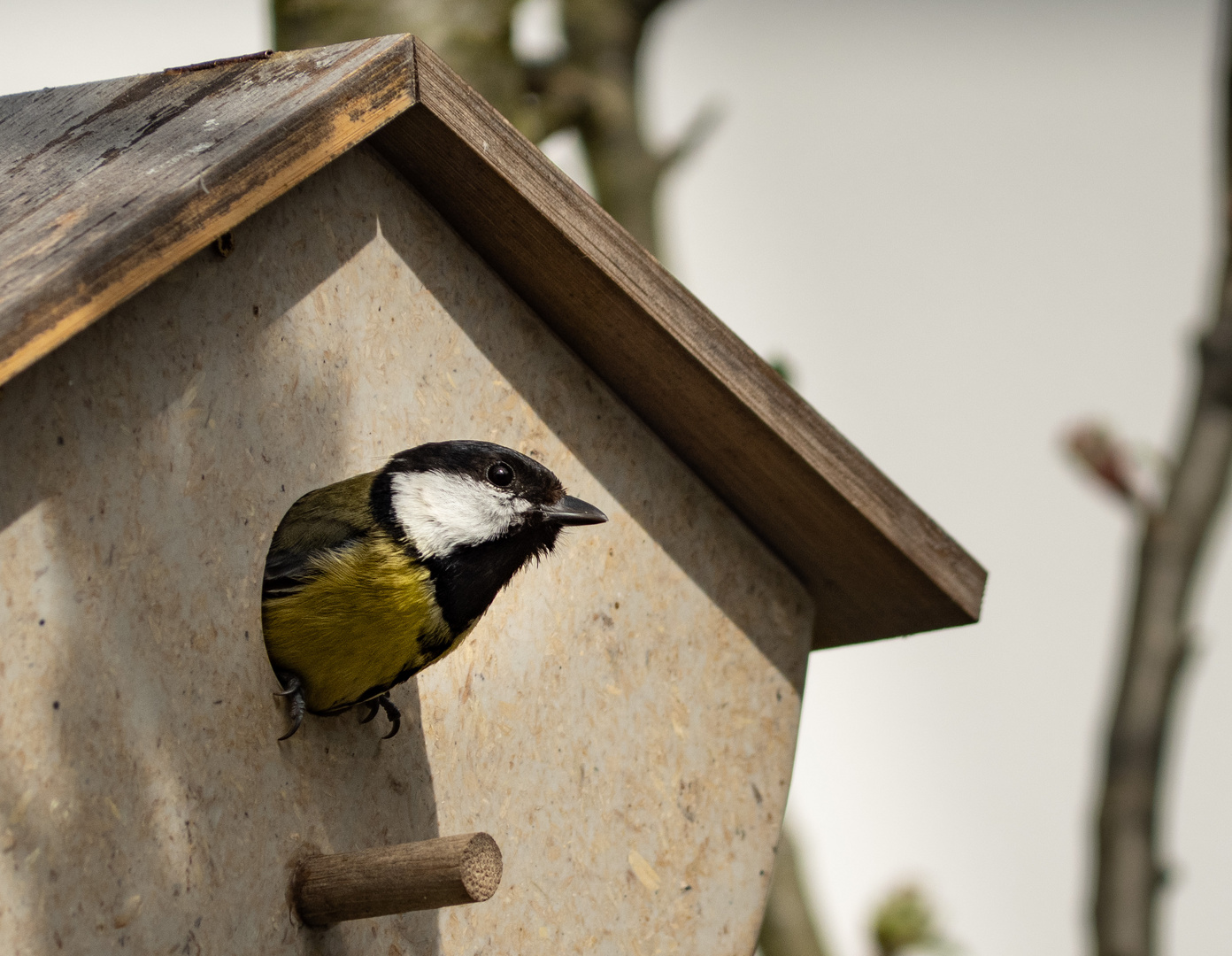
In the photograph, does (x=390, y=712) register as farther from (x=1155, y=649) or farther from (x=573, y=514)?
(x=1155, y=649)

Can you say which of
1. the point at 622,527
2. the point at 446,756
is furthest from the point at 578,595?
the point at 446,756

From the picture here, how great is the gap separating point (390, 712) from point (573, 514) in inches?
12.5

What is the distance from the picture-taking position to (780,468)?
1.87 m

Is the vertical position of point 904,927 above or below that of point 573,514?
below

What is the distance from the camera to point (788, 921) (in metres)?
3.08

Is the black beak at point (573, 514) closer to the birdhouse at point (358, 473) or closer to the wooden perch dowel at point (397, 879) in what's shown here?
the birdhouse at point (358, 473)

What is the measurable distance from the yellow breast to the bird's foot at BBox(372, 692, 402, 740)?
3.1 inches

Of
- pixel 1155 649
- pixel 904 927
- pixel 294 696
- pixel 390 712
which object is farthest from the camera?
pixel 904 927

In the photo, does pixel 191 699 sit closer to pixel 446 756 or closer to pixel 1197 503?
pixel 446 756

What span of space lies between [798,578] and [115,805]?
46.1 inches

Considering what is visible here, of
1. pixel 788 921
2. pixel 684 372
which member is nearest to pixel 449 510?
pixel 684 372

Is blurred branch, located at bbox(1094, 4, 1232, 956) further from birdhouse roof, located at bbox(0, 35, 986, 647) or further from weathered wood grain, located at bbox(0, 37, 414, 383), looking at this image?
weathered wood grain, located at bbox(0, 37, 414, 383)

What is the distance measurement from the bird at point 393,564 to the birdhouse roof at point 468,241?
0.28 meters

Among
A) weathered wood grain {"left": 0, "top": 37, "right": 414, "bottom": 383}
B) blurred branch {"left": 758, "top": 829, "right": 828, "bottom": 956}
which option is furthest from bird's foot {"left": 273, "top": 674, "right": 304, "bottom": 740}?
blurred branch {"left": 758, "top": 829, "right": 828, "bottom": 956}
